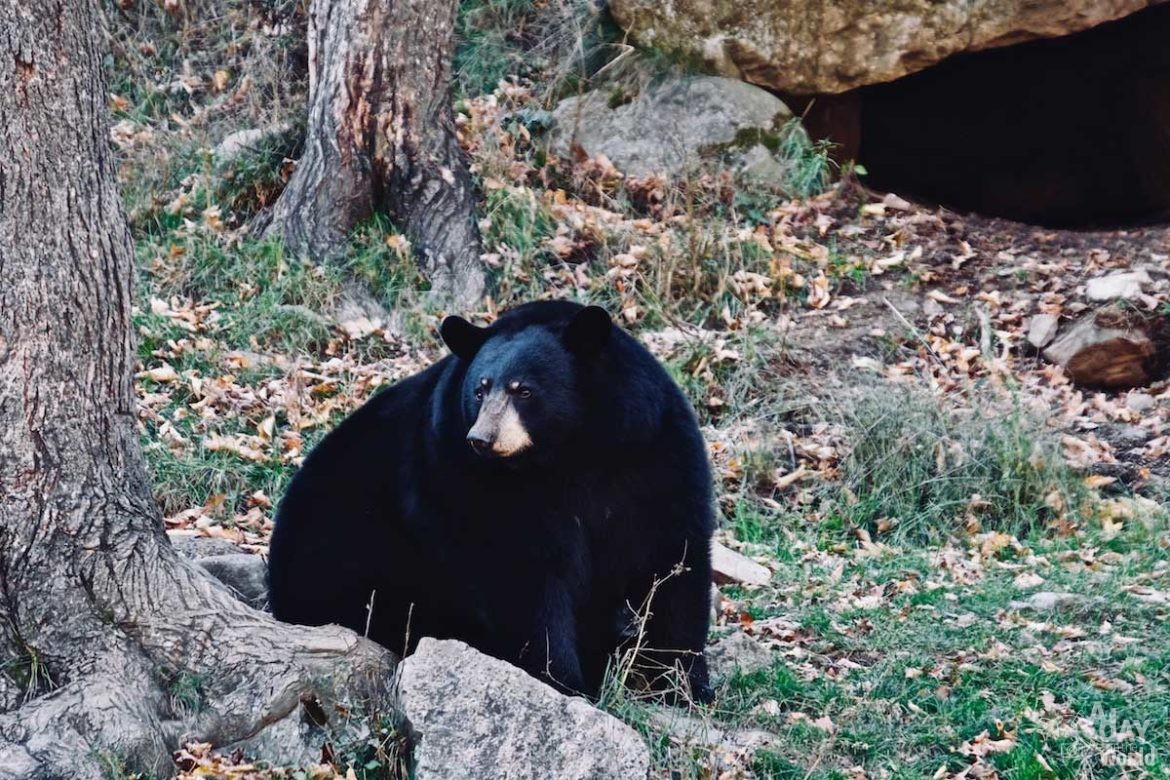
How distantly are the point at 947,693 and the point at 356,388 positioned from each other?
13.6ft

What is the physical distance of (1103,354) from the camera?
8.49 metres

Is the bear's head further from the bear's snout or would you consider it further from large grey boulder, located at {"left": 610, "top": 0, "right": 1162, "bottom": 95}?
large grey boulder, located at {"left": 610, "top": 0, "right": 1162, "bottom": 95}

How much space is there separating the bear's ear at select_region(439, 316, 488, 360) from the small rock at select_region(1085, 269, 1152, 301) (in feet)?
17.4

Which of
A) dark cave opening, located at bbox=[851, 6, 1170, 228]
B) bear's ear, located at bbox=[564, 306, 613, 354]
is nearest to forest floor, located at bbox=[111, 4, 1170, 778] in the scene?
bear's ear, located at bbox=[564, 306, 613, 354]

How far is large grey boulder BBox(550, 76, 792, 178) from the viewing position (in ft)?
32.9

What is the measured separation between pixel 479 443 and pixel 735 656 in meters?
1.43

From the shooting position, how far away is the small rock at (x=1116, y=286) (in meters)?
8.80

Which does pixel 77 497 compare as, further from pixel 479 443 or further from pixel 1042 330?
pixel 1042 330

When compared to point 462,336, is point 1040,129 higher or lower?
higher

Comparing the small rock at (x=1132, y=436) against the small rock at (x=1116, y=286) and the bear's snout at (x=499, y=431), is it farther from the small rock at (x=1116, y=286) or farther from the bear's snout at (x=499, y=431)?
the bear's snout at (x=499, y=431)

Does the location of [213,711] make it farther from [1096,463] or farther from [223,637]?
[1096,463]

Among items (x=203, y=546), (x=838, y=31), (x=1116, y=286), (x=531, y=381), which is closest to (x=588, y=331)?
(x=531, y=381)

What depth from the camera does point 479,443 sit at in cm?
452

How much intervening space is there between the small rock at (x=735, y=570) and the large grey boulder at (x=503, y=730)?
6.76ft
